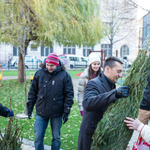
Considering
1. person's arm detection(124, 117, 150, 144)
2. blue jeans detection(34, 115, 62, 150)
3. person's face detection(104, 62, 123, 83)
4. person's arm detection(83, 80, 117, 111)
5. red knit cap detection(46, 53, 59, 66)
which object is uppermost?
red knit cap detection(46, 53, 59, 66)

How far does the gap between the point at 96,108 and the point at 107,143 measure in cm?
39

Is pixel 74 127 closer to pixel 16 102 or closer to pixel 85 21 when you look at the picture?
pixel 16 102

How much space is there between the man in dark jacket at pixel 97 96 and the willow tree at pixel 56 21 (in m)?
9.02

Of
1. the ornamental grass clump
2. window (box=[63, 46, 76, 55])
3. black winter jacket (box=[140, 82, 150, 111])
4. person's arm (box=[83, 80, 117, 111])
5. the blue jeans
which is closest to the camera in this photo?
the ornamental grass clump

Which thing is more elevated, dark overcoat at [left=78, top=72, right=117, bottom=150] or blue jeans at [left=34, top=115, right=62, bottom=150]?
dark overcoat at [left=78, top=72, right=117, bottom=150]

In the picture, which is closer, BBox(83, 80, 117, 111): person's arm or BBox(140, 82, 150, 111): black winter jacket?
BBox(83, 80, 117, 111): person's arm

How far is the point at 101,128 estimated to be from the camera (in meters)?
2.18

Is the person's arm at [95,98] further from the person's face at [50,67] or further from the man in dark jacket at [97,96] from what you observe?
the person's face at [50,67]

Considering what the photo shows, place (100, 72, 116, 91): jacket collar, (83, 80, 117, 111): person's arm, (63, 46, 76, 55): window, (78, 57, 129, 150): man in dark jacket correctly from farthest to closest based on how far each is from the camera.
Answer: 1. (63, 46, 76, 55): window
2. (100, 72, 116, 91): jacket collar
3. (78, 57, 129, 150): man in dark jacket
4. (83, 80, 117, 111): person's arm

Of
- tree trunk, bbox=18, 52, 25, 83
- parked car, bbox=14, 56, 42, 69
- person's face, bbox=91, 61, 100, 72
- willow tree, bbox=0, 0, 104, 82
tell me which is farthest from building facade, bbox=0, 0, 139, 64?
person's face, bbox=91, 61, 100, 72

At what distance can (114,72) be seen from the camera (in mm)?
2596

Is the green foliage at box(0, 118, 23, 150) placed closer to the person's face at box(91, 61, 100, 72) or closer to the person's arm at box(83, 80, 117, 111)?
the person's arm at box(83, 80, 117, 111)

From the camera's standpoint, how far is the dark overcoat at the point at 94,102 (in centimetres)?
235

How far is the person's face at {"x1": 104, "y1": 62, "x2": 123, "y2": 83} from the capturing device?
101 inches
